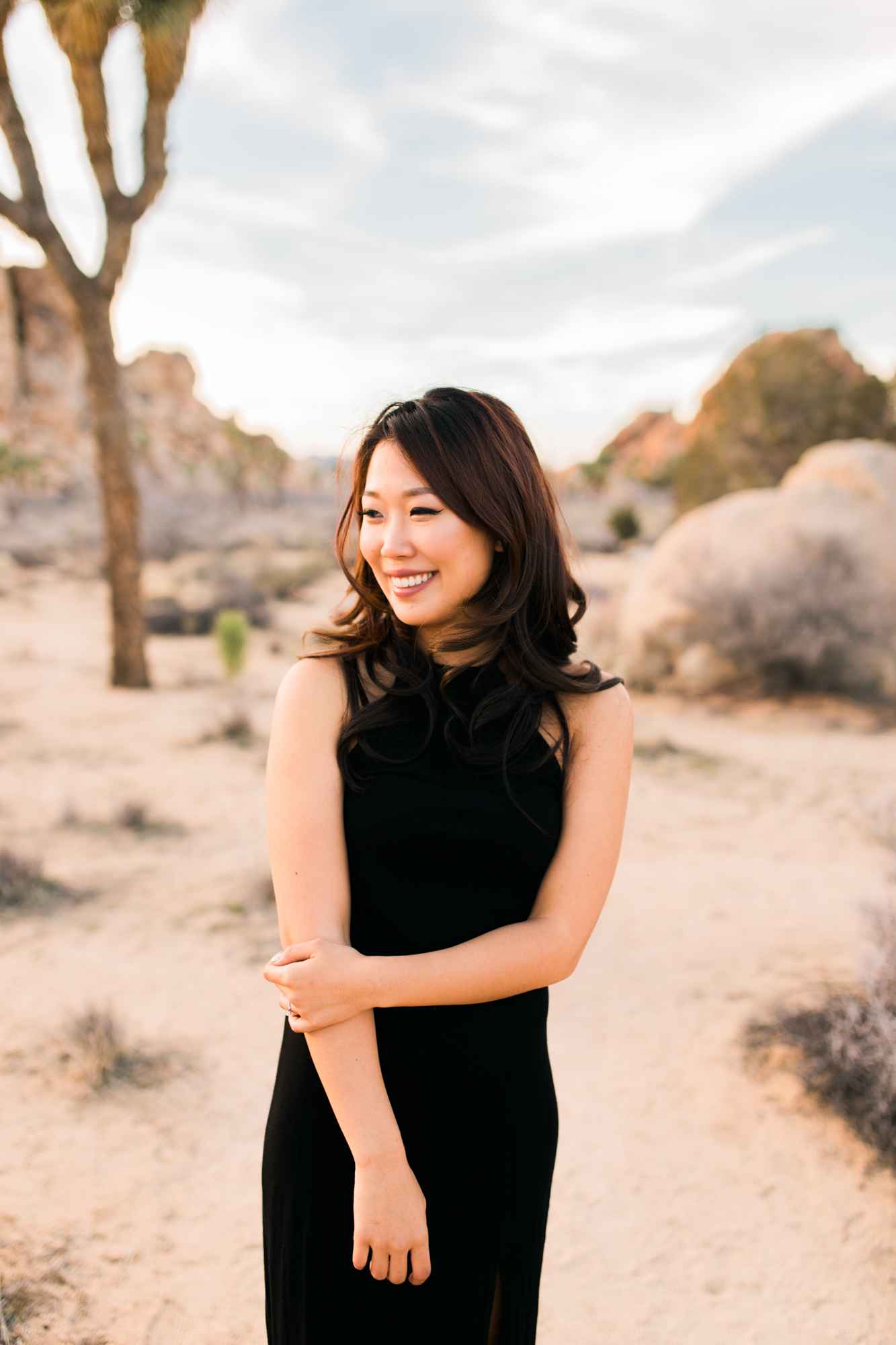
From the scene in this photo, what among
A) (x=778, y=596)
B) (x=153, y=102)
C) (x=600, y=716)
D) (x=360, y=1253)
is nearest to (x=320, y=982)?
(x=360, y=1253)

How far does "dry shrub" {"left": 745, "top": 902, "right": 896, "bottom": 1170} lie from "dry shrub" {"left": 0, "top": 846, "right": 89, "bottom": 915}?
3.67 m

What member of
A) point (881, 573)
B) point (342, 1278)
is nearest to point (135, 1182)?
point (342, 1278)

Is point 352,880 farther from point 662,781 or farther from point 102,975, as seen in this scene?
Answer: point 662,781

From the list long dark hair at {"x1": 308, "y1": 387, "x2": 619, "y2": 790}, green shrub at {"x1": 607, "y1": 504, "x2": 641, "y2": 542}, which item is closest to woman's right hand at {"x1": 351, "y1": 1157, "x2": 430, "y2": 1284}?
long dark hair at {"x1": 308, "y1": 387, "x2": 619, "y2": 790}

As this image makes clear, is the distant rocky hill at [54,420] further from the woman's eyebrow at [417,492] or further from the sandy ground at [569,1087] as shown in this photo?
the woman's eyebrow at [417,492]

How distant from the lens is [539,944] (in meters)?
1.29

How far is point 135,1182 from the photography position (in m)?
2.68

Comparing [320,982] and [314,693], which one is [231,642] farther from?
[320,982]

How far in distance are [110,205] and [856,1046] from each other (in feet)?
29.6

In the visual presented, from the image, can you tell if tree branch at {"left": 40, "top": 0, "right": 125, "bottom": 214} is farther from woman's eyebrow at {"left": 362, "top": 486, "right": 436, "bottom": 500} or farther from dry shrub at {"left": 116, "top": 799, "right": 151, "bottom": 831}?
woman's eyebrow at {"left": 362, "top": 486, "right": 436, "bottom": 500}

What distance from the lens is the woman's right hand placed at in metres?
1.20

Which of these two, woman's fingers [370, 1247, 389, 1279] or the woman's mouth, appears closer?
woman's fingers [370, 1247, 389, 1279]

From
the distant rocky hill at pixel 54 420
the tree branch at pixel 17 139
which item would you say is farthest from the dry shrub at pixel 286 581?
the distant rocky hill at pixel 54 420

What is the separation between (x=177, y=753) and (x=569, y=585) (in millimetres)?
6349
